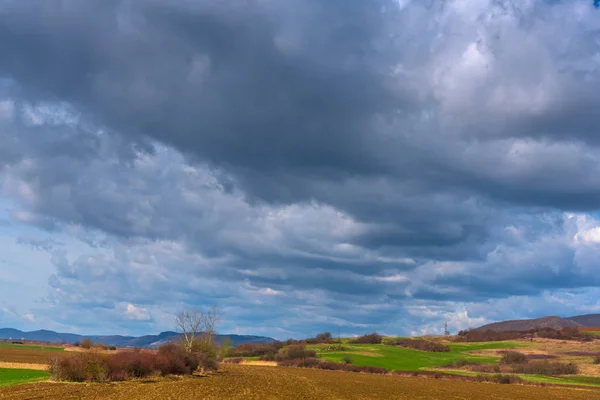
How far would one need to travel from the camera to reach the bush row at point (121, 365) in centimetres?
6950

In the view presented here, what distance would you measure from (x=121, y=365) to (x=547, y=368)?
4265 inches

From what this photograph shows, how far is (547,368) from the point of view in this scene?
461 ft

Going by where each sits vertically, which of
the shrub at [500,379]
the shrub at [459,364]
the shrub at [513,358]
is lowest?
the shrub at [500,379]

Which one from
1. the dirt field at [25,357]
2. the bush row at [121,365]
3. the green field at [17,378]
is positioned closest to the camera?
the green field at [17,378]

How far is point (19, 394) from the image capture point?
48906mm

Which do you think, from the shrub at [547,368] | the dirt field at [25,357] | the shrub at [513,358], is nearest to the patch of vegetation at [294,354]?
the shrub at [513,358]

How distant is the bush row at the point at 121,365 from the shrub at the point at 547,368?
86.5 metres

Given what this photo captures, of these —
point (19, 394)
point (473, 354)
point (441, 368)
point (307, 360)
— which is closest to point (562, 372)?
point (441, 368)

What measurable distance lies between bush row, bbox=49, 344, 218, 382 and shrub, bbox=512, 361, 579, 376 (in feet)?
284

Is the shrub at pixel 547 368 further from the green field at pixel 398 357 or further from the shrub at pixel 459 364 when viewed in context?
the green field at pixel 398 357

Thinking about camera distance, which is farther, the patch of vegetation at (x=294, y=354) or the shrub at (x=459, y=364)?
the patch of vegetation at (x=294, y=354)

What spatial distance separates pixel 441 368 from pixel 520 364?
20.5 m

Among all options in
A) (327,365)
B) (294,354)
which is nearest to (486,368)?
(327,365)

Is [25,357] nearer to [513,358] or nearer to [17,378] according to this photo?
[17,378]
